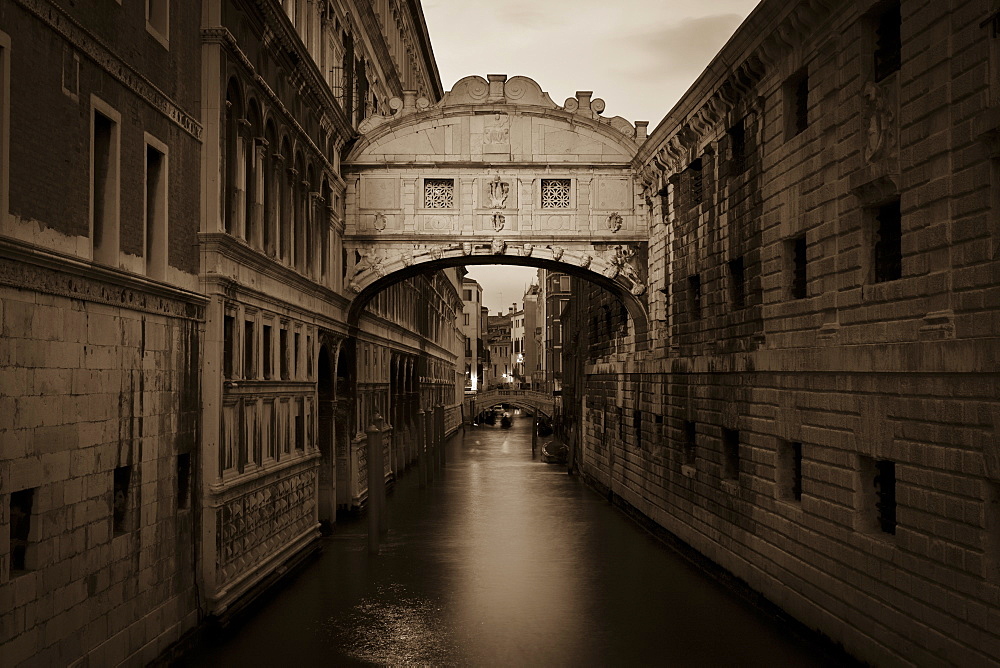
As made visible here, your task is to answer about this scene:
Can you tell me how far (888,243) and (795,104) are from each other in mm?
4010

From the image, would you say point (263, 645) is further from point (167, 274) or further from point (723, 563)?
point (723, 563)

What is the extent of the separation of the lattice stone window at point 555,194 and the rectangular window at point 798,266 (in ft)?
31.5

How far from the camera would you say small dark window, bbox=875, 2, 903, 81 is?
11.3 meters

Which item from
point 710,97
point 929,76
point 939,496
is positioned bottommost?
point 939,496

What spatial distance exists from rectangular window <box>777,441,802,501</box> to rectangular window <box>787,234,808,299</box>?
7.09 feet

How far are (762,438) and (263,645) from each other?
7.84m

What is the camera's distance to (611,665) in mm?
12938

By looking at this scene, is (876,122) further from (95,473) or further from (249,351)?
(249,351)

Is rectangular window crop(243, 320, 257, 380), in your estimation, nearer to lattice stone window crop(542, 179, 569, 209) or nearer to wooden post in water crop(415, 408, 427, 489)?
lattice stone window crop(542, 179, 569, 209)

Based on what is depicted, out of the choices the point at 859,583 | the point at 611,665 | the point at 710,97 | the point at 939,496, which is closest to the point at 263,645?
the point at 611,665

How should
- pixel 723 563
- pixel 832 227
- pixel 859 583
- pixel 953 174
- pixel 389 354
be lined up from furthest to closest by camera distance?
1. pixel 389 354
2. pixel 723 563
3. pixel 832 227
4. pixel 859 583
5. pixel 953 174

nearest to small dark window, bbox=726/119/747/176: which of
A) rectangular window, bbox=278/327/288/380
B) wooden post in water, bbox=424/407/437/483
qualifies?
rectangular window, bbox=278/327/288/380

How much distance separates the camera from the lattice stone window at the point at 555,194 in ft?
77.3

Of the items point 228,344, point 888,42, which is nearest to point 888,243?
point 888,42
